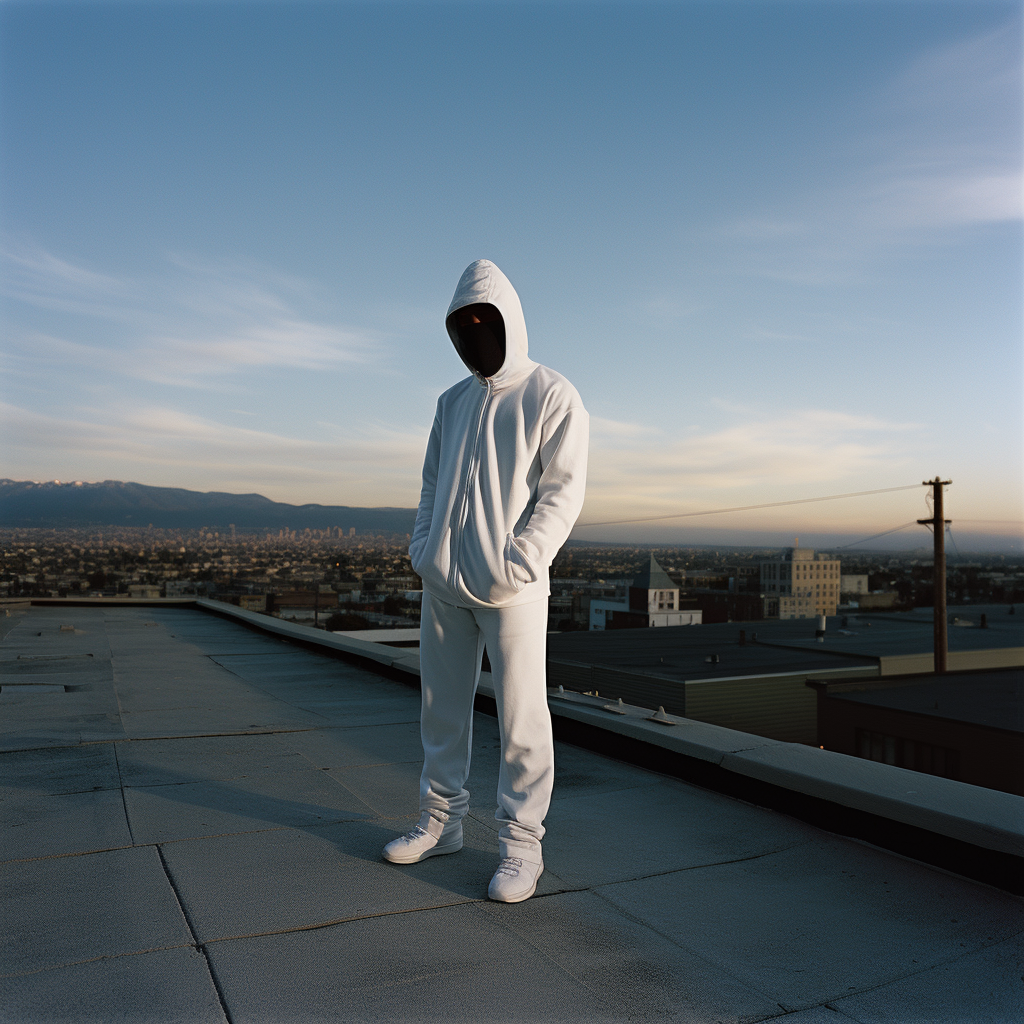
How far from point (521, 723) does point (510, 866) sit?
1.28 ft

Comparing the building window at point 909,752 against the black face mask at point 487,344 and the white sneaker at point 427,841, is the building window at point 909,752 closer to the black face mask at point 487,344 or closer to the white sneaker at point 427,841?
the white sneaker at point 427,841

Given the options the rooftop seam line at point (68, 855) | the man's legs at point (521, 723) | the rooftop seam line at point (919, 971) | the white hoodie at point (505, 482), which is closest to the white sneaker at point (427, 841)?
the man's legs at point (521, 723)

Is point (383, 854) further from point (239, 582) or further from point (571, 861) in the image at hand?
point (239, 582)

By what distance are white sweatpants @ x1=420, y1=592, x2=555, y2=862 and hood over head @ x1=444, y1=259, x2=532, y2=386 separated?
0.74 metres

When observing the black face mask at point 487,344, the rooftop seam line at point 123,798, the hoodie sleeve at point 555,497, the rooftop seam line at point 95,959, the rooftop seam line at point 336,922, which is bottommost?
the rooftop seam line at point 123,798

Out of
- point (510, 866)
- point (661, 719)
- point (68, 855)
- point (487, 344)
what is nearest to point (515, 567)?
point (487, 344)

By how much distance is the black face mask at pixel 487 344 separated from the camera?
2330mm

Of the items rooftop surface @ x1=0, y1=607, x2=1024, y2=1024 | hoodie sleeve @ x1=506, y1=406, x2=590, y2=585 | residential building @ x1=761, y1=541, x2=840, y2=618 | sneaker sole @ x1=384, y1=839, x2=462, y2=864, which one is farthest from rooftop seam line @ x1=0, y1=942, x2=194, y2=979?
residential building @ x1=761, y1=541, x2=840, y2=618

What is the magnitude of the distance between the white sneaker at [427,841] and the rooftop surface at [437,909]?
0.12 feet

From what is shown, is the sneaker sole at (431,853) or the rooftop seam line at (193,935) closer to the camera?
the rooftop seam line at (193,935)

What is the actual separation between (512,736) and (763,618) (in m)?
34.0

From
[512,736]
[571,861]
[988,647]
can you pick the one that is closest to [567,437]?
[512,736]

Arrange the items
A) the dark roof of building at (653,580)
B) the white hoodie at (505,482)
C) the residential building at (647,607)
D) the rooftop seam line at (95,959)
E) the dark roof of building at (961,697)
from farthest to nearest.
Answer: the residential building at (647,607), the dark roof of building at (653,580), the dark roof of building at (961,697), the white hoodie at (505,482), the rooftop seam line at (95,959)

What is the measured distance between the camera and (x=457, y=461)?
2291 mm
